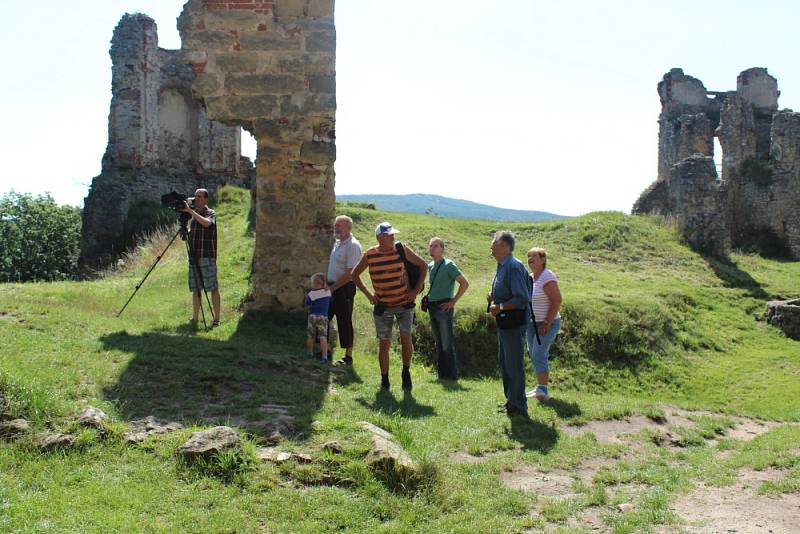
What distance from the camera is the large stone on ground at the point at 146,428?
5289 mm

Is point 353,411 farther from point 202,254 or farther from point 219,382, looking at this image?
point 202,254

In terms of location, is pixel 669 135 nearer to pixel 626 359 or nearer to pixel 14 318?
pixel 626 359

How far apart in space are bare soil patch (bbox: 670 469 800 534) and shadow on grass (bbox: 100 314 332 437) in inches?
112

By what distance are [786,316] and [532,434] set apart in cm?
923

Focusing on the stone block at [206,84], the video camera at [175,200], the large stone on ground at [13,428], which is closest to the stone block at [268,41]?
the stone block at [206,84]

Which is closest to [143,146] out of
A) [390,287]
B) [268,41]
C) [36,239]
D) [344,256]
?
[36,239]

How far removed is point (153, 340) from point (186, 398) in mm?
2024

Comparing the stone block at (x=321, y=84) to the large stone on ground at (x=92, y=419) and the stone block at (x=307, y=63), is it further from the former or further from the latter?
the large stone on ground at (x=92, y=419)

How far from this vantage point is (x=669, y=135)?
3241 centimetres

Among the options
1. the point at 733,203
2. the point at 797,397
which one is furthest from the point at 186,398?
the point at 733,203

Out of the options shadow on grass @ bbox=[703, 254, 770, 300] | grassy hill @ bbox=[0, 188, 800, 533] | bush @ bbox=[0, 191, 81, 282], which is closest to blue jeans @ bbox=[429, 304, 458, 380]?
grassy hill @ bbox=[0, 188, 800, 533]

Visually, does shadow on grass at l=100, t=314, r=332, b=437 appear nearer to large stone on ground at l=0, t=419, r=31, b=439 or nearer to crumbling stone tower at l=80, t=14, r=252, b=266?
large stone on ground at l=0, t=419, r=31, b=439

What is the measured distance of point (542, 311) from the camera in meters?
8.55

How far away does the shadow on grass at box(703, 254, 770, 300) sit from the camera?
15.5 metres
